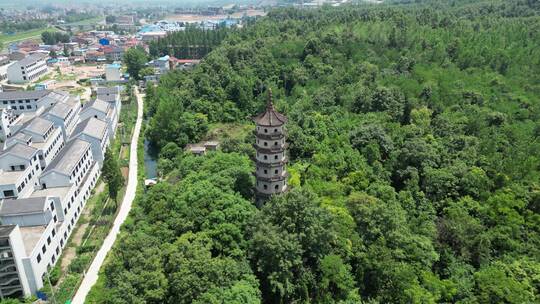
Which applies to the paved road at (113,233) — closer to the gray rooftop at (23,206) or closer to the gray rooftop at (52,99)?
the gray rooftop at (23,206)

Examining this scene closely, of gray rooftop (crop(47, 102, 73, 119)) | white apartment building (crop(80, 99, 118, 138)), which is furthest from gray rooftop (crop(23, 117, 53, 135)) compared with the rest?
white apartment building (crop(80, 99, 118, 138))

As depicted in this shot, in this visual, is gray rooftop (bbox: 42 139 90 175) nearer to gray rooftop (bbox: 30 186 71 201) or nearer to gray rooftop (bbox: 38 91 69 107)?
gray rooftop (bbox: 30 186 71 201)

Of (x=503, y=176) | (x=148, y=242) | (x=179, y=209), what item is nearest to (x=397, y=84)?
(x=503, y=176)

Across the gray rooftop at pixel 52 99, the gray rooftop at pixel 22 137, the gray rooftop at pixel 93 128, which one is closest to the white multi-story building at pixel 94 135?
the gray rooftop at pixel 93 128

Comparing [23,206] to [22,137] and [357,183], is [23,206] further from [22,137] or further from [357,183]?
[357,183]

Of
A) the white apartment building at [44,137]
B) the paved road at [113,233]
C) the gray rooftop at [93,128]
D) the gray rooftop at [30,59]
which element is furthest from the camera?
the gray rooftop at [30,59]
